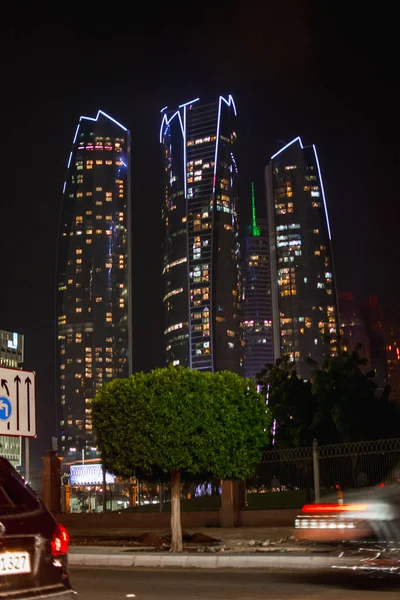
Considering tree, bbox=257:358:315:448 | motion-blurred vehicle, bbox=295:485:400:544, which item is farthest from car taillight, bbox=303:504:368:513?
tree, bbox=257:358:315:448

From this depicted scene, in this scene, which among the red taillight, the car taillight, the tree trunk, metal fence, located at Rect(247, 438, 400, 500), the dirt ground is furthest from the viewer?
metal fence, located at Rect(247, 438, 400, 500)

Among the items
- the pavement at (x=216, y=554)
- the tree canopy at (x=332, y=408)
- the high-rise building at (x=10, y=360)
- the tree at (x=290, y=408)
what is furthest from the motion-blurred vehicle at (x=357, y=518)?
the high-rise building at (x=10, y=360)

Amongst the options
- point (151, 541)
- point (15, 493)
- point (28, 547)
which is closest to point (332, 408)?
point (151, 541)

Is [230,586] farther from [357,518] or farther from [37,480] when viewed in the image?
[37,480]

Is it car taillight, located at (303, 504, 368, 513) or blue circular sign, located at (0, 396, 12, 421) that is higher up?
blue circular sign, located at (0, 396, 12, 421)

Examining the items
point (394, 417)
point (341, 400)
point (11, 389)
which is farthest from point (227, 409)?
point (394, 417)

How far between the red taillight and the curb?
7749mm

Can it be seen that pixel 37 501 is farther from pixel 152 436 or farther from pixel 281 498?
pixel 281 498

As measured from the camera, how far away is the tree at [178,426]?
17.7 metres

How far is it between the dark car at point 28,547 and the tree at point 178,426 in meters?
11.7

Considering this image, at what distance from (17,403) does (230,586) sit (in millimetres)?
5839

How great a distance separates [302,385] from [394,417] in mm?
5955

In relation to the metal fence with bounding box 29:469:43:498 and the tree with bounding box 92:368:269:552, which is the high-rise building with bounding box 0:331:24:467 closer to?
the metal fence with bounding box 29:469:43:498

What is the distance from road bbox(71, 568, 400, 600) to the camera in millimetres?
9555
